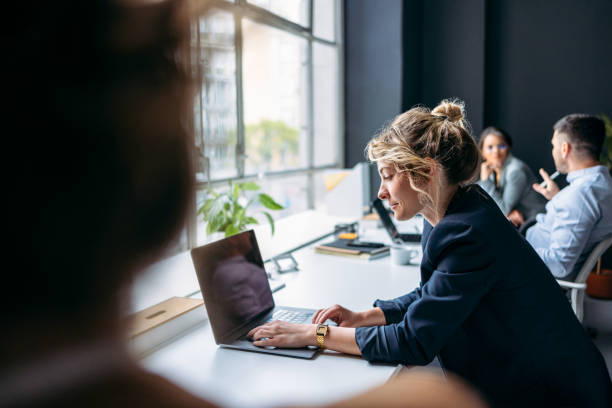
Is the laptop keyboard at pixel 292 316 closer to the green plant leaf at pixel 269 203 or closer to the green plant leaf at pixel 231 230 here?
the green plant leaf at pixel 231 230

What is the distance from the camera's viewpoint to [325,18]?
456 centimetres

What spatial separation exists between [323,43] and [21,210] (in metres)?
4.42

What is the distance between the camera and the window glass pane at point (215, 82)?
0.29m

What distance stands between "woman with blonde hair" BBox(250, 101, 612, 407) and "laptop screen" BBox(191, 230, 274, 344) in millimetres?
105

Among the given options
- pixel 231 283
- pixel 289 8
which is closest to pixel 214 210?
pixel 231 283

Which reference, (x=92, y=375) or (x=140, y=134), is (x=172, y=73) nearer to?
(x=140, y=134)

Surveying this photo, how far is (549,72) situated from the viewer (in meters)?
4.34

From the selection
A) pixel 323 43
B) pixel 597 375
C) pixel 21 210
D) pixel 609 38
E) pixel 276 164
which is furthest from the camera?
pixel 323 43

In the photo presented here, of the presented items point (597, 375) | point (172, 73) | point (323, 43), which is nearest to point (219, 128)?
point (172, 73)

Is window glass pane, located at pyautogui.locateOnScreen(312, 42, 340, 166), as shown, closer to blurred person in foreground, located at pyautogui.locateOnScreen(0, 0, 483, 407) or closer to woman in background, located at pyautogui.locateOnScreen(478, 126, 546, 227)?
woman in background, located at pyautogui.locateOnScreen(478, 126, 546, 227)

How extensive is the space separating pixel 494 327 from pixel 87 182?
118 centimetres

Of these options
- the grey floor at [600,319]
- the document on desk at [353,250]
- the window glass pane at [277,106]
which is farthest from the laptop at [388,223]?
the grey floor at [600,319]

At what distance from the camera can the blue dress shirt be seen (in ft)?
7.70

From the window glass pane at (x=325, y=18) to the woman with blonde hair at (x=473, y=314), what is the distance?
11.3 ft
